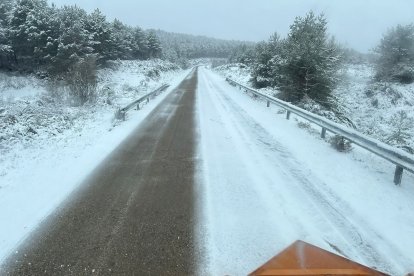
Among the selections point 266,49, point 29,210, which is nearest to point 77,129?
point 29,210

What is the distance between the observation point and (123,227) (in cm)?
482

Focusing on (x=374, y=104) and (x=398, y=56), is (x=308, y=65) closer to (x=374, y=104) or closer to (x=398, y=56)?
(x=374, y=104)

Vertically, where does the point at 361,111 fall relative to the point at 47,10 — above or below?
below

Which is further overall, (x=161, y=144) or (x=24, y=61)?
(x=24, y=61)

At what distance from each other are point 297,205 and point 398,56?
99.0 ft

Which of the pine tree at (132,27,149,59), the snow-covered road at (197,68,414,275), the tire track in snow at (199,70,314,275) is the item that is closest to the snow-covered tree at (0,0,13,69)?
the pine tree at (132,27,149,59)

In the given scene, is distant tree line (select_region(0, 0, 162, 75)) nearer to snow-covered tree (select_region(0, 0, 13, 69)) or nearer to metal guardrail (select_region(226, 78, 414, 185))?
snow-covered tree (select_region(0, 0, 13, 69))

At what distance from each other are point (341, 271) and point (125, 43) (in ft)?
199

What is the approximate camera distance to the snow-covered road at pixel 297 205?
4164 millimetres

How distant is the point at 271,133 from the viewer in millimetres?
10750

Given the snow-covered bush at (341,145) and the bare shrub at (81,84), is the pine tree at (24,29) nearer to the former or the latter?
the bare shrub at (81,84)

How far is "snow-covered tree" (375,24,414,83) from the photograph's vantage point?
2875 centimetres

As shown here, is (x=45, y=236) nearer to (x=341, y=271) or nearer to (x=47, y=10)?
(x=341, y=271)

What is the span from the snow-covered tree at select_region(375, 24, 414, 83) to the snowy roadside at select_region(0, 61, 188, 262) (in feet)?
79.3
